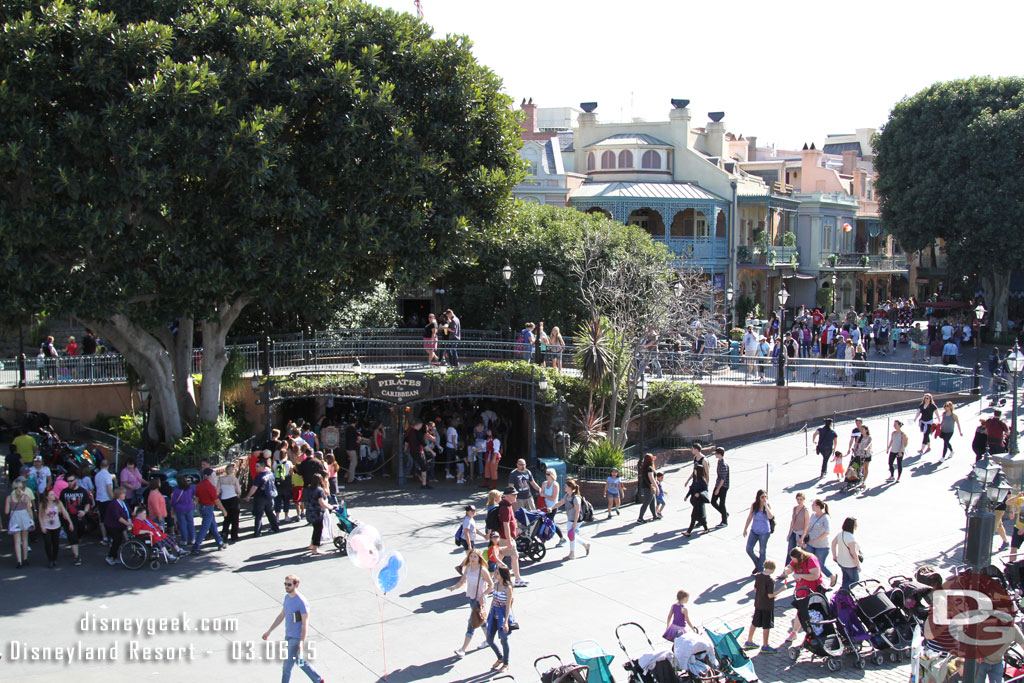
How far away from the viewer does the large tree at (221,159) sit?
1562 cm

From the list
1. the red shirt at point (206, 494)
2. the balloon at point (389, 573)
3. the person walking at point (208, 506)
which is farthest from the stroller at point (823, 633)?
the red shirt at point (206, 494)

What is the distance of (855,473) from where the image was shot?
1838 cm

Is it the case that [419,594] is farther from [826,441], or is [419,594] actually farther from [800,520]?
[826,441]

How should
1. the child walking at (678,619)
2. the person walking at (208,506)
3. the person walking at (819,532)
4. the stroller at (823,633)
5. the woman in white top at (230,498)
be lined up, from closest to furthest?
1. the child walking at (678,619)
2. the stroller at (823,633)
3. the person walking at (819,532)
4. the person walking at (208,506)
5. the woman in white top at (230,498)

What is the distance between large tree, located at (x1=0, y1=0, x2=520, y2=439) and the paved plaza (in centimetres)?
494

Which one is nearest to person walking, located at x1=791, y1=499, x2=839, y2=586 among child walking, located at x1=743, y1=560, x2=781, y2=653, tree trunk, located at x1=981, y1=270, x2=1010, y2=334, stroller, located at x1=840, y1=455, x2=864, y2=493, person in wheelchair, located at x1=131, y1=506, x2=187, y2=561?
child walking, located at x1=743, y1=560, x2=781, y2=653

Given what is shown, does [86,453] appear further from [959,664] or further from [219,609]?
[959,664]

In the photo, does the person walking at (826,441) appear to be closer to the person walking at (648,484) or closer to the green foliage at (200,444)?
the person walking at (648,484)

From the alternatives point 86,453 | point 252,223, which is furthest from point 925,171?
point 86,453

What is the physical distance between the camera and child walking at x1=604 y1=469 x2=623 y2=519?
17.7m

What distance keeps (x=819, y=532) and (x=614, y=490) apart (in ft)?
18.2

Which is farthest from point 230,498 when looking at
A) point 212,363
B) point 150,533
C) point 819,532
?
point 819,532

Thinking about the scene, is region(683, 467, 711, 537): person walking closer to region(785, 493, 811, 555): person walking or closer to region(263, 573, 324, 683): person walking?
region(785, 493, 811, 555): person walking

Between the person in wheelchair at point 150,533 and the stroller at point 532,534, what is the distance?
5.76 m
